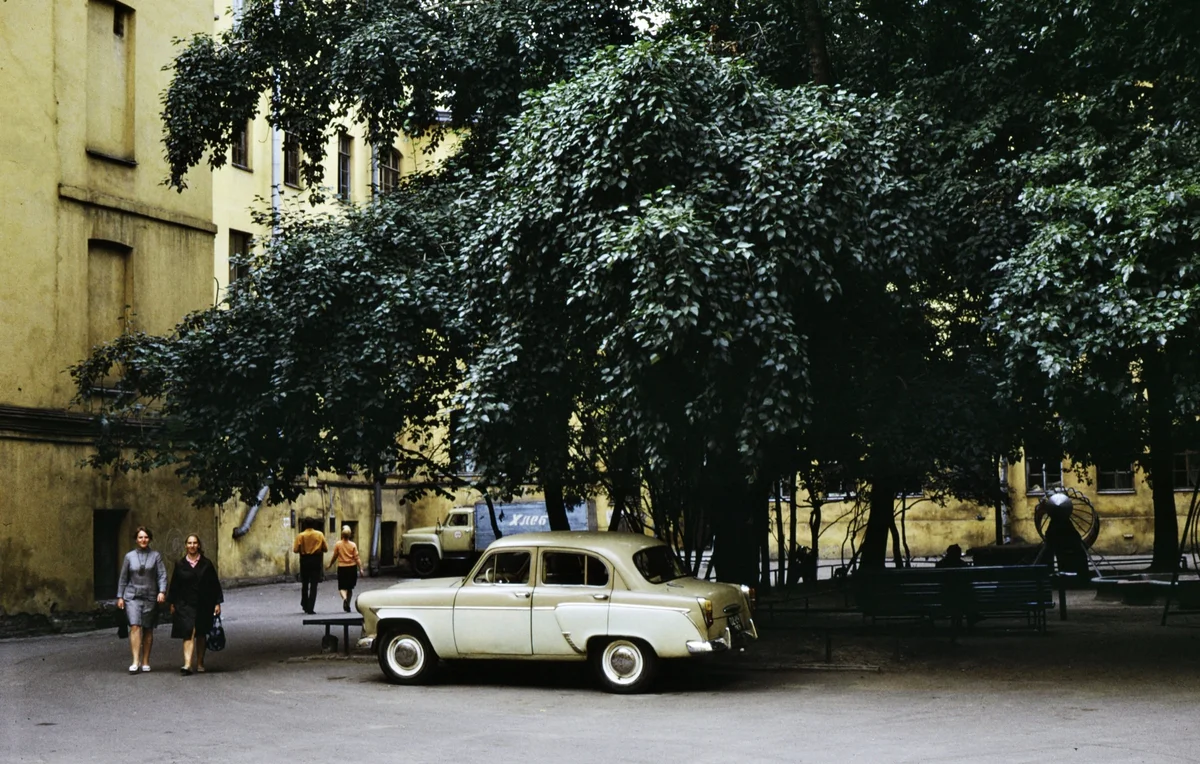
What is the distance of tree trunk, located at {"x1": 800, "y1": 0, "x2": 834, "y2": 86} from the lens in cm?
1728

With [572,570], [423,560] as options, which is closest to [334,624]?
[572,570]

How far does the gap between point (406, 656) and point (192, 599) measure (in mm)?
2933

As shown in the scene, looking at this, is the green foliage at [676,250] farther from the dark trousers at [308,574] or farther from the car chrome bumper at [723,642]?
the dark trousers at [308,574]

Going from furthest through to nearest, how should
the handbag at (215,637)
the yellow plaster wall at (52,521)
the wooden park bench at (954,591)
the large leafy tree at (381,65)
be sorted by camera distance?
1. the yellow plaster wall at (52,521)
2. the large leafy tree at (381,65)
3. the wooden park bench at (954,591)
4. the handbag at (215,637)

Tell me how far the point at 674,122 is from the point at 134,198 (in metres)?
13.2

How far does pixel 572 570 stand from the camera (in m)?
13.7

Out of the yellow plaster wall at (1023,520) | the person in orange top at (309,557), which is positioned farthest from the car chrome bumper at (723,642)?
the yellow plaster wall at (1023,520)

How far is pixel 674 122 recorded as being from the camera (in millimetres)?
13852

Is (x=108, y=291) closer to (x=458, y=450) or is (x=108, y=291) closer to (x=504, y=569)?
(x=458, y=450)

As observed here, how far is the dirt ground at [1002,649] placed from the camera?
1459 centimetres

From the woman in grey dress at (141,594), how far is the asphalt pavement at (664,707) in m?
0.44

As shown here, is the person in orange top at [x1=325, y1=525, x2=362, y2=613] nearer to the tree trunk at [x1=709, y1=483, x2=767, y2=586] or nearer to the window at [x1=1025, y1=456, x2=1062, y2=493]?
the tree trunk at [x1=709, y1=483, x2=767, y2=586]

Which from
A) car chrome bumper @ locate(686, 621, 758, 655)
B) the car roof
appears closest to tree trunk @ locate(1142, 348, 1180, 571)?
car chrome bumper @ locate(686, 621, 758, 655)

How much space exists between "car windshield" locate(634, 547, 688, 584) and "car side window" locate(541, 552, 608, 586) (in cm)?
39
